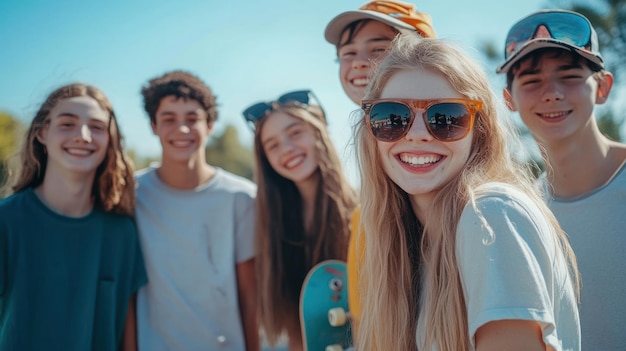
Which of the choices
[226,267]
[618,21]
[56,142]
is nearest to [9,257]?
[56,142]

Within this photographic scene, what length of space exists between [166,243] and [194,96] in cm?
108

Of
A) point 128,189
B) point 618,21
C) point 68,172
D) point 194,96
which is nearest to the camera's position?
point 68,172

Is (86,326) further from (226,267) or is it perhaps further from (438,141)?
(438,141)

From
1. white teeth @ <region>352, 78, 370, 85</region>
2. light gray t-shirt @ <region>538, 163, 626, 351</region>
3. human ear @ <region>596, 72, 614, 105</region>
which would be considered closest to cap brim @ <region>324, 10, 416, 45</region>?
white teeth @ <region>352, 78, 370, 85</region>

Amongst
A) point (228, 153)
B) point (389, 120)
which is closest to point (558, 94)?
point (389, 120)

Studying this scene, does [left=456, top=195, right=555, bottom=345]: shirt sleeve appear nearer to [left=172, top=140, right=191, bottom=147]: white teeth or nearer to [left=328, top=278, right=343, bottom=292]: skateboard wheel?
[left=328, top=278, right=343, bottom=292]: skateboard wheel

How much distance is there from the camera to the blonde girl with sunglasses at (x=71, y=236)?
2.98 meters

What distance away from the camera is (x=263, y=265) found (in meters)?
3.59

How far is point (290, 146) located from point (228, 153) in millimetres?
36164

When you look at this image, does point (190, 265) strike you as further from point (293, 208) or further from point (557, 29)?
point (557, 29)

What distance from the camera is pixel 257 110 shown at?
3742mm

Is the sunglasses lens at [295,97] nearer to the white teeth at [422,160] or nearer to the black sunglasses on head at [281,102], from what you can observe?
the black sunglasses on head at [281,102]

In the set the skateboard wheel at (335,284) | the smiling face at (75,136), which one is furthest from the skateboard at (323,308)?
the smiling face at (75,136)

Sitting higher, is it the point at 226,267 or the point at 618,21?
the point at 618,21
